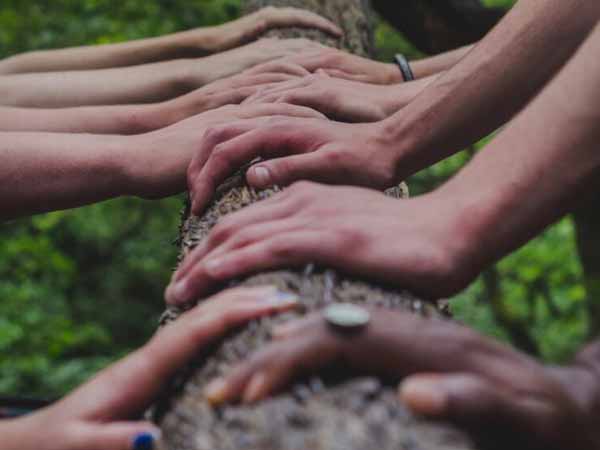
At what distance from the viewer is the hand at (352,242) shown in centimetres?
98

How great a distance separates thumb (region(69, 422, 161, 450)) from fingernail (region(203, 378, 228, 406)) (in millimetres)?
90

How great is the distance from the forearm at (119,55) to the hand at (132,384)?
2121 millimetres

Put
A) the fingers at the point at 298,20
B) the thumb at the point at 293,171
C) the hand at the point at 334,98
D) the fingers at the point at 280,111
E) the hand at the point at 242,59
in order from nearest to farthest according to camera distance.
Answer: the thumb at the point at 293,171 → the fingers at the point at 280,111 → the hand at the point at 334,98 → the hand at the point at 242,59 → the fingers at the point at 298,20

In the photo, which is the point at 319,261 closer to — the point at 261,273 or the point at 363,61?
the point at 261,273

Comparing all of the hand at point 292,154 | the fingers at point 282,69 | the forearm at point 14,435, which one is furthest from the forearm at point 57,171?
the forearm at point 14,435

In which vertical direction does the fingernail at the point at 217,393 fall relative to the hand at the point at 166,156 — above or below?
below

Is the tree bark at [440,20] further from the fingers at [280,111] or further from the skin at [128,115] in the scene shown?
the fingers at [280,111]

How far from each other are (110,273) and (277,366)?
7056 millimetres

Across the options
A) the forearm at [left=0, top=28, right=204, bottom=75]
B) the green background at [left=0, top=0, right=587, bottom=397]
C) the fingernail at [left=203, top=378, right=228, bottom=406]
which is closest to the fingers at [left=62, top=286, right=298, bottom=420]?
the fingernail at [left=203, top=378, right=228, bottom=406]

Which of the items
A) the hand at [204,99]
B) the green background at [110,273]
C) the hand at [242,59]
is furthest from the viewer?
the green background at [110,273]

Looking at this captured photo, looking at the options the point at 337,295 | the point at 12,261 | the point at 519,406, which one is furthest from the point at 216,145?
A: the point at 12,261

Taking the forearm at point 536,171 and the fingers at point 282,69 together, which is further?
the fingers at point 282,69

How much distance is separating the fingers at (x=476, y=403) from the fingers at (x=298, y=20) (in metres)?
2.17

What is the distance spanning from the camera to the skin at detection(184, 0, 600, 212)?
1.41 m
